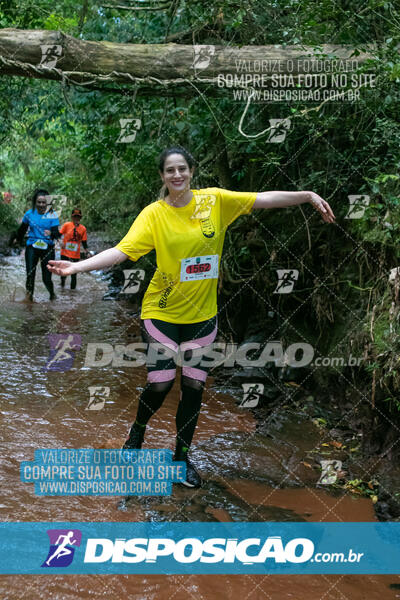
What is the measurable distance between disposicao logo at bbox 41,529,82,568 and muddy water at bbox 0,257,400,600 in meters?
0.10

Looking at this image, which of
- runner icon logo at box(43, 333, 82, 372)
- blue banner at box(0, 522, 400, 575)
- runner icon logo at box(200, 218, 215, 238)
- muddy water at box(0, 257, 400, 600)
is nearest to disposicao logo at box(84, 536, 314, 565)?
blue banner at box(0, 522, 400, 575)

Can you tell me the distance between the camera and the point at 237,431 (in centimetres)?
447

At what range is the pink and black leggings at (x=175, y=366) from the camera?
10.6 feet

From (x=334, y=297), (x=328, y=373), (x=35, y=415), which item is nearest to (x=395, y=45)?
(x=334, y=297)

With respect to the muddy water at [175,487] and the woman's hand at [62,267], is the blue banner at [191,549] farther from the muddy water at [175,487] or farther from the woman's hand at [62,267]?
the woman's hand at [62,267]

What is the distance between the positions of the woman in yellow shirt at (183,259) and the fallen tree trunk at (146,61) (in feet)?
7.20

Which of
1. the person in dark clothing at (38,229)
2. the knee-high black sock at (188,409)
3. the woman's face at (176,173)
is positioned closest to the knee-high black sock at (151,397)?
the knee-high black sock at (188,409)

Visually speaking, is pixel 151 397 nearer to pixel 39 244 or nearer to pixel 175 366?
pixel 175 366

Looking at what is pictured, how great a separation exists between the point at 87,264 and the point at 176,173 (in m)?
0.77

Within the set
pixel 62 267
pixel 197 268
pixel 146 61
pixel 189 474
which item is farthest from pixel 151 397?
pixel 146 61

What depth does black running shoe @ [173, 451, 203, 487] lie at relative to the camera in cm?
343

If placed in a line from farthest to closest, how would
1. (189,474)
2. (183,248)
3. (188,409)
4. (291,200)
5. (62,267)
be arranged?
(189,474)
(188,409)
(291,200)
(183,248)
(62,267)

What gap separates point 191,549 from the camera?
2.87m

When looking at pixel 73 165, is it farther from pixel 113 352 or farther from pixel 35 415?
pixel 35 415
